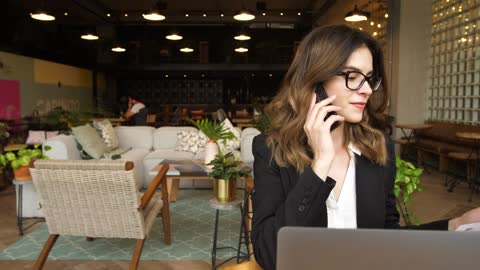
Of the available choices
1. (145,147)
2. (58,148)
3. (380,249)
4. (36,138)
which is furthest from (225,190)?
(36,138)

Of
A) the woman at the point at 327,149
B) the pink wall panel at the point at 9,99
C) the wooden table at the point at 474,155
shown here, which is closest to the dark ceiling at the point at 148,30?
the pink wall panel at the point at 9,99

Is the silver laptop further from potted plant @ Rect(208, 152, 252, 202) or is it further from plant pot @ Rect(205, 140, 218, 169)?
plant pot @ Rect(205, 140, 218, 169)

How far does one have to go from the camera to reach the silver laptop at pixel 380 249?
483mm

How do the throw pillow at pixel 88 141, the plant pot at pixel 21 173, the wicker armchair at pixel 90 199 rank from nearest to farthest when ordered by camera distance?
1. the wicker armchair at pixel 90 199
2. the plant pot at pixel 21 173
3. the throw pillow at pixel 88 141

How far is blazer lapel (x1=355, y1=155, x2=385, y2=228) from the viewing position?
3.96ft

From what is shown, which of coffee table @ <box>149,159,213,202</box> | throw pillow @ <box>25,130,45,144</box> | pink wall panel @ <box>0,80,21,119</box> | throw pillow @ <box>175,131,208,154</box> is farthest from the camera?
pink wall panel @ <box>0,80,21,119</box>

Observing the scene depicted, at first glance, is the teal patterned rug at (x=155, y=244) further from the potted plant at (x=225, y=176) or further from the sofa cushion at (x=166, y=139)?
the sofa cushion at (x=166, y=139)

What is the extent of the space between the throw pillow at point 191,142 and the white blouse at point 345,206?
5.48m

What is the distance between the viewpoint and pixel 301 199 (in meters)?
0.94

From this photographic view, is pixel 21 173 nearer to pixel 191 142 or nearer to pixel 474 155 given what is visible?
pixel 191 142

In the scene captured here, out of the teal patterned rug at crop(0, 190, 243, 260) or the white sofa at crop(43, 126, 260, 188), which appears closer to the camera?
the teal patterned rug at crop(0, 190, 243, 260)

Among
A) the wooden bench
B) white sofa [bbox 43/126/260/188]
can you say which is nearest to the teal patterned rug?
white sofa [bbox 43/126/260/188]

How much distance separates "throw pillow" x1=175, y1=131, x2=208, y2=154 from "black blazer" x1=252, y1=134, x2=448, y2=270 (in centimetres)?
547

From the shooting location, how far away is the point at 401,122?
9.45 metres
